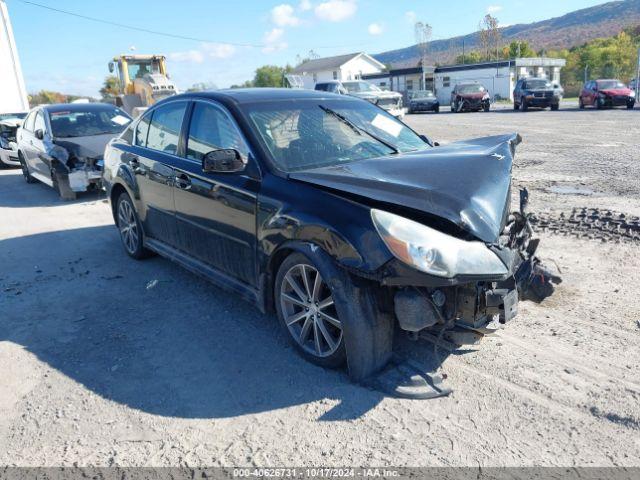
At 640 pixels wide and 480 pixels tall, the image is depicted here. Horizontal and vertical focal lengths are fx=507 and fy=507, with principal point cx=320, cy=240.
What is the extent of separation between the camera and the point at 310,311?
336cm

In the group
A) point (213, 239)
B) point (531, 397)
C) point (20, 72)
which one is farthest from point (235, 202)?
point (20, 72)

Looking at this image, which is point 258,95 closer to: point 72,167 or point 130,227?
point 130,227

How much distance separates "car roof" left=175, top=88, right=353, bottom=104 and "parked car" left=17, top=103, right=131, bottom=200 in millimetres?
5352

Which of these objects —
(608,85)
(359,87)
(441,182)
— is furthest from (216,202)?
(608,85)

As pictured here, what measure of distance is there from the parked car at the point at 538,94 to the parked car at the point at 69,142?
24038 millimetres

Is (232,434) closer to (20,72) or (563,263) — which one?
(563,263)

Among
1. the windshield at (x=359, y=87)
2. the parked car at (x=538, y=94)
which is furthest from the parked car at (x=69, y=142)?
the parked car at (x=538, y=94)

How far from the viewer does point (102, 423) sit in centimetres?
298

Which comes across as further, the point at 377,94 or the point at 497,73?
the point at 497,73

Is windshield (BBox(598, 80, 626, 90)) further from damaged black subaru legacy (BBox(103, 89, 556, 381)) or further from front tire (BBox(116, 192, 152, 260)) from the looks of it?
front tire (BBox(116, 192, 152, 260))

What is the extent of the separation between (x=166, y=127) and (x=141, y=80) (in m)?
21.4

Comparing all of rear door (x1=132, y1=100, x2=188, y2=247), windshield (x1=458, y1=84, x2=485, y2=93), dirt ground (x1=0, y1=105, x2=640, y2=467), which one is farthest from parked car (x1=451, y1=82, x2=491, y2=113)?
rear door (x1=132, y1=100, x2=188, y2=247)

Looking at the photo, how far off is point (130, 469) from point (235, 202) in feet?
6.32

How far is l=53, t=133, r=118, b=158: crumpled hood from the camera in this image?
9281mm
